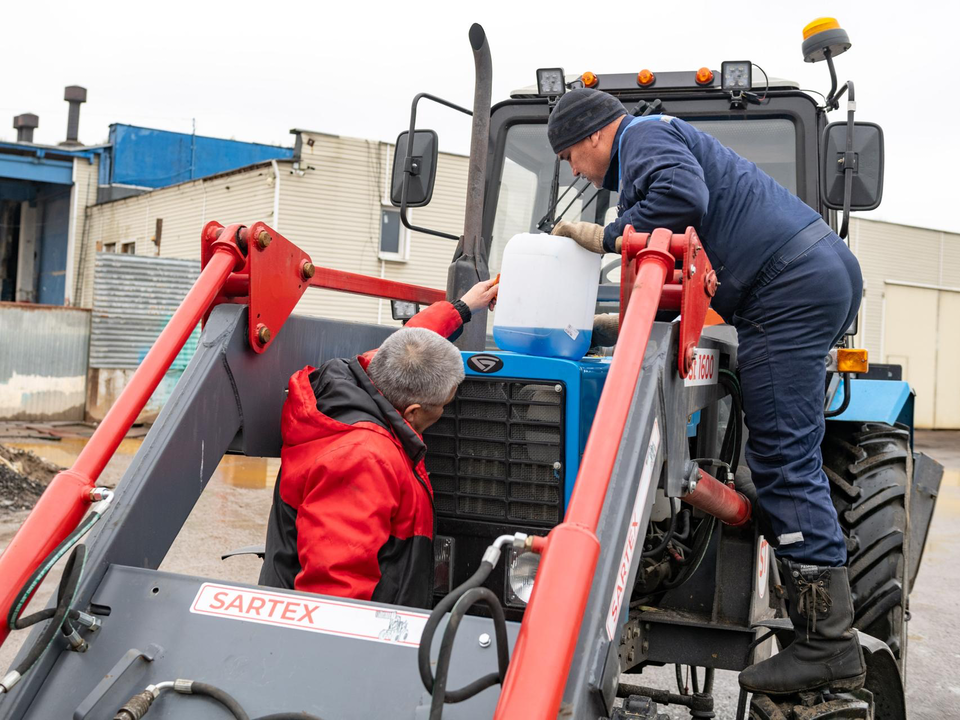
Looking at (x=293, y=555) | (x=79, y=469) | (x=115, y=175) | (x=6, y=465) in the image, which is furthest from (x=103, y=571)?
(x=115, y=175)

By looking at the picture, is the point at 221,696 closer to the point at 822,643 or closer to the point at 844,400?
the point at 822,643

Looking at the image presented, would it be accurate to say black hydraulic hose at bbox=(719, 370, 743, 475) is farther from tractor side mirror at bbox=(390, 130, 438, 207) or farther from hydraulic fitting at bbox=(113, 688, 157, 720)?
hydraulic fitting at bbox=(113, 688, 157, 720)

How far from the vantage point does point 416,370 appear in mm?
2492

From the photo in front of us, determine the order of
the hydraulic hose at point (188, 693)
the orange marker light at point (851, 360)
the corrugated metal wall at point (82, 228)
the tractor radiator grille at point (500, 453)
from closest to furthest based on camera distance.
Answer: the hydraulic hose at point (188, 693)
the tractor radiator grille at point (500, 453)
the orange marker light at point (851, 360)
the corrugated metal wall at point (82, 228)

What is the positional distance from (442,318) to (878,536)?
6.22 ft

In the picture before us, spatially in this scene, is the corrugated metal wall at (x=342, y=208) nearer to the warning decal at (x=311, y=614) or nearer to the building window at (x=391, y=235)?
the building window at (x=391, y=235)

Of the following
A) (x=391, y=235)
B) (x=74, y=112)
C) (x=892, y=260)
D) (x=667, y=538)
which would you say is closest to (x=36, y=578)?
(x=667, y=538)

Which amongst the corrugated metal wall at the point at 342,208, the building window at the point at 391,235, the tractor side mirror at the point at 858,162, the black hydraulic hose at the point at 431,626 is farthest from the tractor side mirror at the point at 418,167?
the building window at the point at 391,235

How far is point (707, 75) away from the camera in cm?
402

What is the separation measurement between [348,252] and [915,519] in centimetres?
1586

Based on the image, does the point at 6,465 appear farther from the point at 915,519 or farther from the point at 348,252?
the point at 348,252

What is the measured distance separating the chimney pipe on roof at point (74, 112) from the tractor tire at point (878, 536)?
1021 inches

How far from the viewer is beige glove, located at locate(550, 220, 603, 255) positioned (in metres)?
2.45

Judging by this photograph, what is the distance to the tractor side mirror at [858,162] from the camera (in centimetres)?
356
